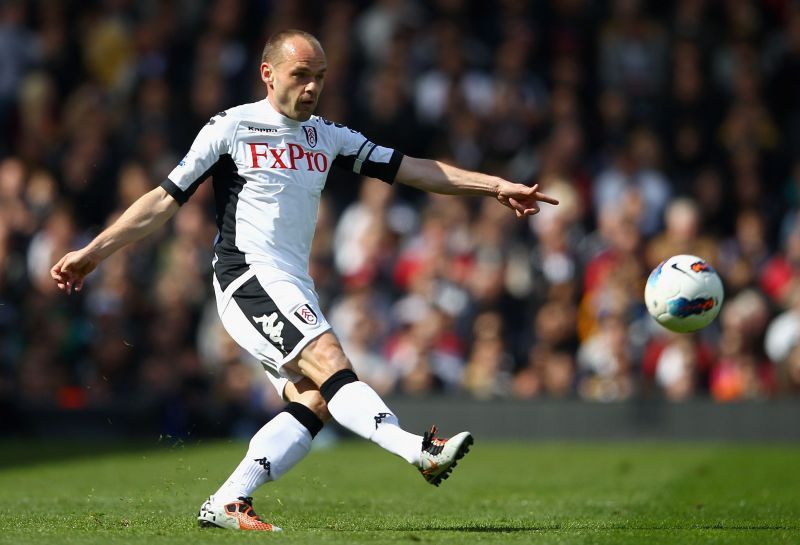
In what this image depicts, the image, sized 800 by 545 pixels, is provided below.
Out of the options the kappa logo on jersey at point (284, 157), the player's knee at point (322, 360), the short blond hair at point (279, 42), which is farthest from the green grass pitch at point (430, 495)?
the short blond hair at point (279, 42)

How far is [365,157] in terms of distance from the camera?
8.37 metres

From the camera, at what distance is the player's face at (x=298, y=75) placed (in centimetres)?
784

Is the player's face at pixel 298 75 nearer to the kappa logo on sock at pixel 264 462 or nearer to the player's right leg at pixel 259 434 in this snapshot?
the player's right leg at pixel 259 434

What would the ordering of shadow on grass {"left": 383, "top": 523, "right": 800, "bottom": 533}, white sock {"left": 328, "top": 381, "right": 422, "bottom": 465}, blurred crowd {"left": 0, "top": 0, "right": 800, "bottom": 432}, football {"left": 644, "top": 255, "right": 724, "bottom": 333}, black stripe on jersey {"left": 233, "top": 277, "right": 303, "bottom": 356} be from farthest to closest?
1. blurred crowd {"left": 0, "top": 0, "right": 800, "bottom": 432}
2. football {"left": 644, "top": 255, "right": 724, "bottom": 333}
3. shadow on grass {"left": 383, "top": 523, "right": 800, "bottom": 533}
4. black stripe on jersey {"left": 233, "top": 277, "right": 303, "bottom": 356}
5. white sock {"left": 328, "top": 381, "right": 422, "bottom": 465}

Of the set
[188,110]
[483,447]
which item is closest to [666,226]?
[483,447]

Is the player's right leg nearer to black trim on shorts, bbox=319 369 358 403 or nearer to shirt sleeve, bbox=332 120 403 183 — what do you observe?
black trim on shorts, bbox=319 369 358 403

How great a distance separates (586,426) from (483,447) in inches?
54.7

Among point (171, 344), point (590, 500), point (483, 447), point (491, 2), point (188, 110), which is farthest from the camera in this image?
point (491, 2)

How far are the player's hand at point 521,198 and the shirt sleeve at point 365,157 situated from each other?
715 millimetres

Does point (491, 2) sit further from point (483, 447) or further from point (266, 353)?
point (266, 353)

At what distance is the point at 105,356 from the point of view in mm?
16641

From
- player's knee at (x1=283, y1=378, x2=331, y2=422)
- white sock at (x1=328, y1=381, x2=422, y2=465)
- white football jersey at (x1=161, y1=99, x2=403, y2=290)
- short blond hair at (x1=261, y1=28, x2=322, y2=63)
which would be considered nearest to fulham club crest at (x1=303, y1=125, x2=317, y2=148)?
white football jersey at (x1=161, y1=99, x2=403, y2=290)

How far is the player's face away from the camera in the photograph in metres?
7.84

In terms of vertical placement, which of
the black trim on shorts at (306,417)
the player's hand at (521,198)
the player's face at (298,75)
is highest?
the player's face at (298,75)
